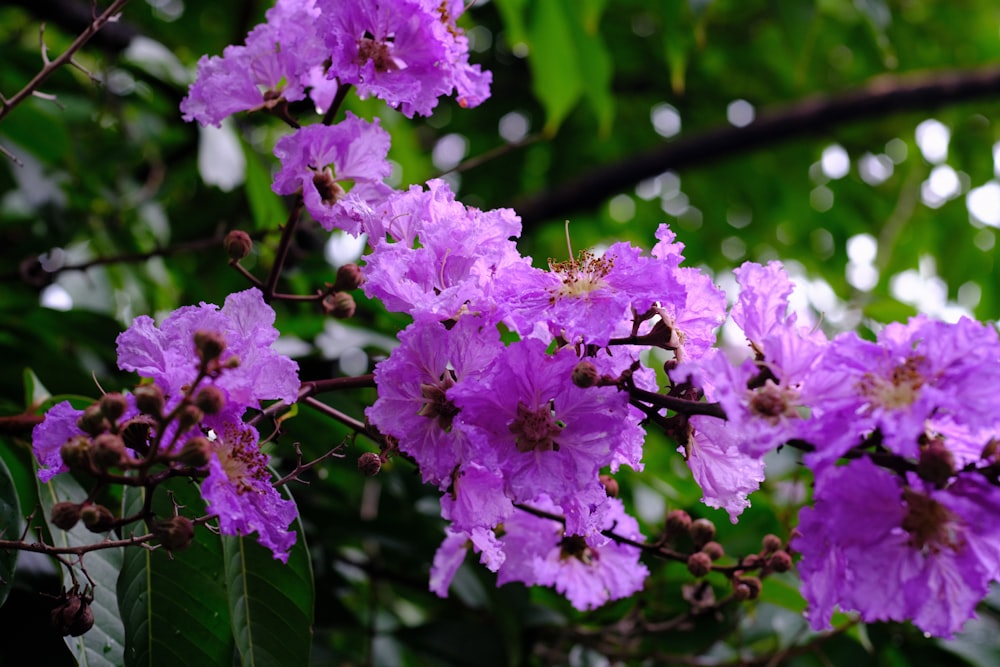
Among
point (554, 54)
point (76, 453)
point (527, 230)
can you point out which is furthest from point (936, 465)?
point (527, 230)

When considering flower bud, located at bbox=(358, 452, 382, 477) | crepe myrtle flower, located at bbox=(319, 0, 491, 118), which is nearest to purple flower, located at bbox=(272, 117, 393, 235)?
crepe myrtle flower, located at bbox=(319, 0, 491, 118)

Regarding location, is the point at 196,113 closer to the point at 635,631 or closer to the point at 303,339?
the point at 303,339

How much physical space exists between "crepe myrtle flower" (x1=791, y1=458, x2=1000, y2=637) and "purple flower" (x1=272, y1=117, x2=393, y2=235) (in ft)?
2.09

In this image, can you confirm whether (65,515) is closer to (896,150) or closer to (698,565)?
(698,565)

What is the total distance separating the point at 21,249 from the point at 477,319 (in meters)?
1.84

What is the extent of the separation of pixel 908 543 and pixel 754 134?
8.44 ft

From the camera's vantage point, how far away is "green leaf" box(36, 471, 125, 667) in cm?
109

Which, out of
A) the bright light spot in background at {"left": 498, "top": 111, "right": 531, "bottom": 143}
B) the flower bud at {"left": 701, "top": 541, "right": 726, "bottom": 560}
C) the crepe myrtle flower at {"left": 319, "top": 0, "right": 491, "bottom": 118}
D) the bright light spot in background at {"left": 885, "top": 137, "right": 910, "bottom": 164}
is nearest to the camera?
the crepe myrtle flower at {"left": 319, "top": 0, "right": 491, "bottom": 118}

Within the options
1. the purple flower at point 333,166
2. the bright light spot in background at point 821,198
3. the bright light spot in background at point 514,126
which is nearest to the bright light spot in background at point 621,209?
the bright light spot in background at point 514,126

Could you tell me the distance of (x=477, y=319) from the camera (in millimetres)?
954

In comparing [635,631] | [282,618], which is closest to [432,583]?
[282,618]

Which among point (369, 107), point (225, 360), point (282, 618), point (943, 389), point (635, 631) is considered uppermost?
point (369, 107)

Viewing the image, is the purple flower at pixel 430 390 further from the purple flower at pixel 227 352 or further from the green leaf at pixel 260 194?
the green leaf at pixel 260 194

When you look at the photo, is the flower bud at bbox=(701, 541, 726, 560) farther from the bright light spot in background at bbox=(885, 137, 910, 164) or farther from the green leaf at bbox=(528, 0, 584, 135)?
the bright light spot in background at bbox=(885, 137, 910, 164)
